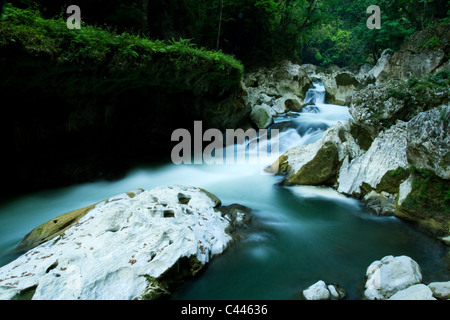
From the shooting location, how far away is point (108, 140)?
8047mm

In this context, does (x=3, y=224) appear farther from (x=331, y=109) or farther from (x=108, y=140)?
(x=331, y=109)

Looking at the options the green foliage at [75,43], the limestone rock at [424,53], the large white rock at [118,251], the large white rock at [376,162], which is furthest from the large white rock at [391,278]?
the limestone rock at [424,53]

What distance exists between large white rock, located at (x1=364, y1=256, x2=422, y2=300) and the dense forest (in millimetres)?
9196

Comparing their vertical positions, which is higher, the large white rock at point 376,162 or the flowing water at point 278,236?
the large white rock at point 376,162

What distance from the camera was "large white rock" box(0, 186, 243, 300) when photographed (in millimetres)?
2768

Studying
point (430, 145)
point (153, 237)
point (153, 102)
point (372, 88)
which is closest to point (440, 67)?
point (372, 88)

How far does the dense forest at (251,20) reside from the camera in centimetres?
939

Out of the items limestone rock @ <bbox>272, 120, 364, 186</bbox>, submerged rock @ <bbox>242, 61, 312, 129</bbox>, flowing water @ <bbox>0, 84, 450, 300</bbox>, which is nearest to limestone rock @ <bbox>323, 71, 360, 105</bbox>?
submerged rock @ <bbox>242, 61, 312, 129</bbox>

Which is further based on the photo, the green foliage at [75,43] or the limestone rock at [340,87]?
the limestone rock at [340,87]

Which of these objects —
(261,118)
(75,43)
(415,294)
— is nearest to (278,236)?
(415,294)

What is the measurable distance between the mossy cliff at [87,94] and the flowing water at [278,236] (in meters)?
0.91

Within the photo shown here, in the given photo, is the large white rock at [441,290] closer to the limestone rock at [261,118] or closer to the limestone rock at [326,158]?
the limestone rock at [326,158]

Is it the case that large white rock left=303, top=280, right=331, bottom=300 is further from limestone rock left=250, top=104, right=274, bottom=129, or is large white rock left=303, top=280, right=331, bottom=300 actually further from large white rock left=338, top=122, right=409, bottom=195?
limestone rock left=250, top=104, right=274, bottom=129
